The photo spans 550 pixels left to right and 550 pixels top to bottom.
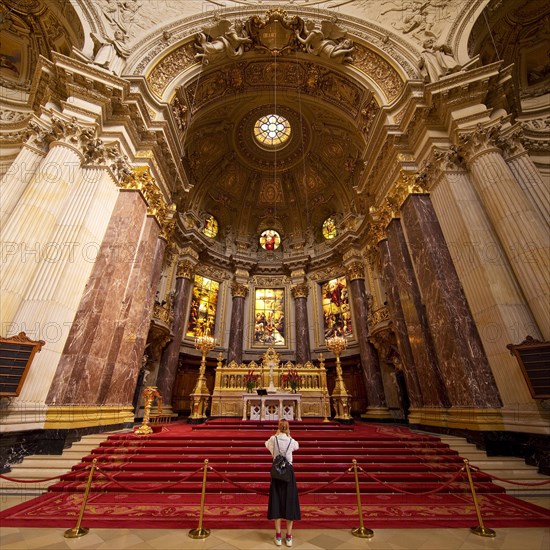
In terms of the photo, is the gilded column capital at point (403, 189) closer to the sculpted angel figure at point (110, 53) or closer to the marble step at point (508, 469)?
the marble step at point (508, 469)

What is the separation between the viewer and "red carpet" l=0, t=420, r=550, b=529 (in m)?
3.59

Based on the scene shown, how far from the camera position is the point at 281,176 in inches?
808

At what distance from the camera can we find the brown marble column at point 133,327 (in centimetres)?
766

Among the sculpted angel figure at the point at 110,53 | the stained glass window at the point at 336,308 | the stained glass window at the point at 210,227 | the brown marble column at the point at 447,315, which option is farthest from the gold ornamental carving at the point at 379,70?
the stained glass window at the point at 210,227

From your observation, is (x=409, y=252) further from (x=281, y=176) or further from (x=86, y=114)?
(x=281, y=176)

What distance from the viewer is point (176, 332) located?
1409cm

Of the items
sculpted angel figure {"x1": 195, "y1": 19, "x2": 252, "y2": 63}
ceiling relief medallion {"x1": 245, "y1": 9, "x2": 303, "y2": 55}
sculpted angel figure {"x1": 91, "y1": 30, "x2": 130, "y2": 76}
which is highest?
ceiling relief medallion {"x1": 245, "y1": 9, "x2": 303, "y2": 55}

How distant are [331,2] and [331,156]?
736cm

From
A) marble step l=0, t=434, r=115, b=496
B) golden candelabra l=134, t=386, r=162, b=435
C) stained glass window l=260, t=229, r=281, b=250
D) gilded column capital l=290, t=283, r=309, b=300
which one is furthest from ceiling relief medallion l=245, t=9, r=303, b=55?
marble step l=0, t=434, r=115, b=496

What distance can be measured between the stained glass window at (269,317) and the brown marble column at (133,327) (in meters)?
8.87

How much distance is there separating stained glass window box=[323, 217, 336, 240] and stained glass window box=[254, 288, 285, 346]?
5080mm

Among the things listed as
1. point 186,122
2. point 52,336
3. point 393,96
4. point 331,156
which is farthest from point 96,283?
point 331,156

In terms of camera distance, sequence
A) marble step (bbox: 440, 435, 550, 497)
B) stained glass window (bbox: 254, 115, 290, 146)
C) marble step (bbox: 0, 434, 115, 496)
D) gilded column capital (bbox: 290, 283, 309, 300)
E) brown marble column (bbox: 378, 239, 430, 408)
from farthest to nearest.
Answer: stained glass window (bbox: 254, 115, 290, 146) < gilded column capital (bbox: 290, 283, 309, 300) < brown marble column (bbox: 378, 239, 430, 408) < marble step (bbox: 440, 435, 550, 497) < marble step (bbox: 0, 434, 115, 496)

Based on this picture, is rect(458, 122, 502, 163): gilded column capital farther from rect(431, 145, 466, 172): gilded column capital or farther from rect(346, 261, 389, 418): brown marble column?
rect(346, 261, 389, 418): brown marble column
